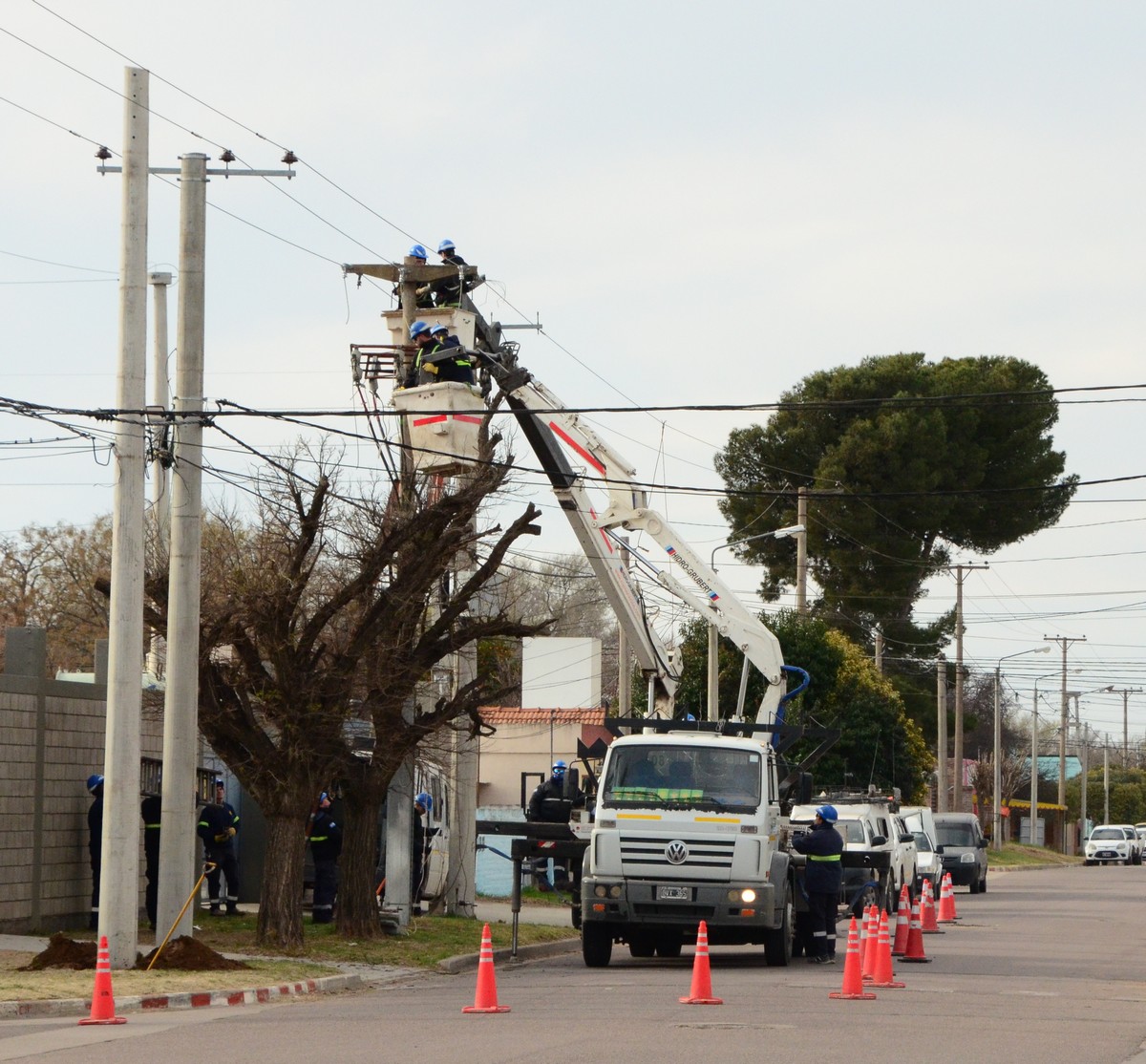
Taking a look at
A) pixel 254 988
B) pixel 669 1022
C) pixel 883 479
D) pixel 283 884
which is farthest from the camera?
pixel 883 479

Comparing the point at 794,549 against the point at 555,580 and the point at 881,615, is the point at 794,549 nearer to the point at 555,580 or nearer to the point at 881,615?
the point at 881,615

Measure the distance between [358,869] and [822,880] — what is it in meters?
5.67

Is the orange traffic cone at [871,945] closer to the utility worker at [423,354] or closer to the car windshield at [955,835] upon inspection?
the utility worker at [423,354]

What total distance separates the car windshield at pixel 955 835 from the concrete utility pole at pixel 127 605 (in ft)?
97.8

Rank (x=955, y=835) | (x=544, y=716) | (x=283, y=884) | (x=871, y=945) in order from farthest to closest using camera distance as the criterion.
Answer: (x=544, y=716) < (x=955, y=835) < (x=283, y=884) < (x=871, y=945)

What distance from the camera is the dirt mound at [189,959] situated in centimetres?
1748

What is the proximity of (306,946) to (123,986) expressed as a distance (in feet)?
15.2

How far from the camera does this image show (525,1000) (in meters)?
16.0

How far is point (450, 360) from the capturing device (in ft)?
71.3

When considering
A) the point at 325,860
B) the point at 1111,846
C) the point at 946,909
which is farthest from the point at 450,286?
the point at 1111,846

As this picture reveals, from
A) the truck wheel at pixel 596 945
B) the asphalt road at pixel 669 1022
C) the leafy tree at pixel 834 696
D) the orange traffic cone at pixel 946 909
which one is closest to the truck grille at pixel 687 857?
the truck wheel at pixel 596 945

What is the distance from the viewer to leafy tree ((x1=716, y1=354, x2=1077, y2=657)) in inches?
2041

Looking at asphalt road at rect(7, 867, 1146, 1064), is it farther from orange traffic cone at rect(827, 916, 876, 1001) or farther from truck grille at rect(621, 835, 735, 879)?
truck grille at rect(621, 835, 735, 879)

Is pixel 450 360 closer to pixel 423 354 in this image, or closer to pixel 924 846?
pixel 423 354
